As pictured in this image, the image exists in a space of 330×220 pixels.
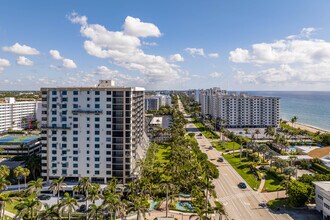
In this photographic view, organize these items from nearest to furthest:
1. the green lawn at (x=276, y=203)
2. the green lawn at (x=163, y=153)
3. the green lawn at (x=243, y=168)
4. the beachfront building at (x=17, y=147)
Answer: the green lawn at (x=276, y=203) < the green lawn at (x=243, y=168) < the green lawn at (x=163, y=153) < the beachfront building at (x=17, y=147)

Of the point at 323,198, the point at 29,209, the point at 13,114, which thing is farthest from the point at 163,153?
the point at 13,114

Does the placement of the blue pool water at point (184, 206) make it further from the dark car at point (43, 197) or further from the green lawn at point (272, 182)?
the dark car at point (43, 197)

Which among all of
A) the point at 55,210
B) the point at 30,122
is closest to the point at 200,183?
the point at 55,210

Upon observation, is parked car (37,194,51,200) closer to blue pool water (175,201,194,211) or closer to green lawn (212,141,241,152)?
blue pool water (175,201,194,211)

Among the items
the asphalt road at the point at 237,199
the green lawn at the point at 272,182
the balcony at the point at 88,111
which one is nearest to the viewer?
the asphalt road at the point at 237,199

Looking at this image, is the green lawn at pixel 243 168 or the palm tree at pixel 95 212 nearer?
the palm tree at pixel 95 212

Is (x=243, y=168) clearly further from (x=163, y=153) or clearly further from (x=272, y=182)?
(x=163, y=153)

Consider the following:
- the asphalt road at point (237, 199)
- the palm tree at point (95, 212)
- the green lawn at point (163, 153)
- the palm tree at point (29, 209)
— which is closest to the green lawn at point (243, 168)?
the asphalt road at point (237, 199)
